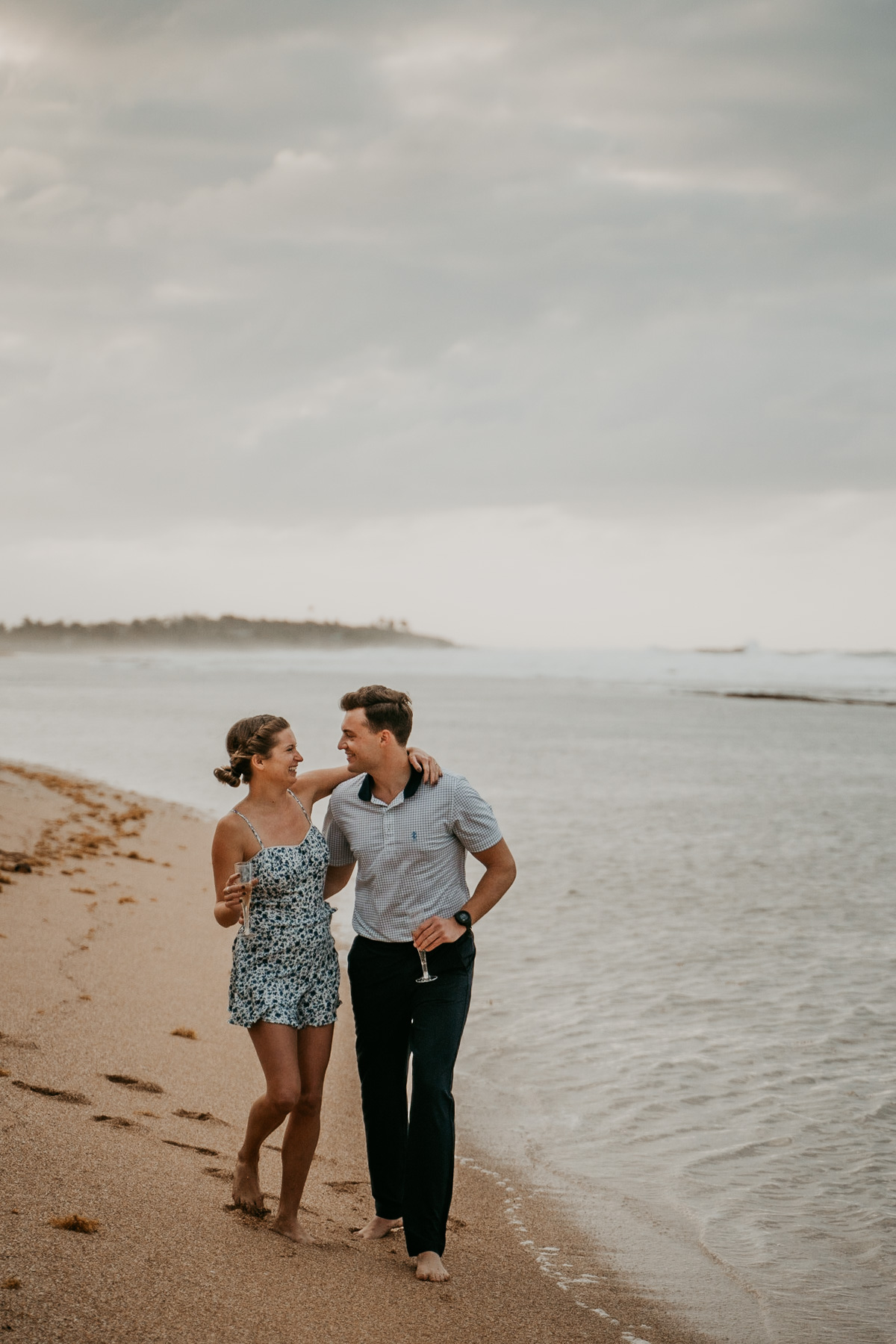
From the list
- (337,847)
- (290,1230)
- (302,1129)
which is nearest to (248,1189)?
(290,1230)

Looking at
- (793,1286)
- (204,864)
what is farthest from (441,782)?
(204,864)

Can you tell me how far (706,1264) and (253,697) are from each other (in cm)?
4215

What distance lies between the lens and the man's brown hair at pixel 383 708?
12.5 feet

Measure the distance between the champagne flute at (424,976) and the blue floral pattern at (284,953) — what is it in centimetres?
30

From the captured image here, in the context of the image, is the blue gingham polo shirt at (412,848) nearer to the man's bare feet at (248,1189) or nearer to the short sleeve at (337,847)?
the short sleeve at (337,847)

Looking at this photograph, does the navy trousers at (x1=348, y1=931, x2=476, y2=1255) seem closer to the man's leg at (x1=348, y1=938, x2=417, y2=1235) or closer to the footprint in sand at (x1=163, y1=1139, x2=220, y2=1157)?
the man's leg at (x1=348, y1=938, x2=417, y2=1235)

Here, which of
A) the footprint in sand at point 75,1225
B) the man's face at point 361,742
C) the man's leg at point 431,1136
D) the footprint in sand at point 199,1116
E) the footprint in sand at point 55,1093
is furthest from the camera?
the footprint in sand at point 199,1116

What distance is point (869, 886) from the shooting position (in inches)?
427

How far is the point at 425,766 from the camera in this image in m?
3.85

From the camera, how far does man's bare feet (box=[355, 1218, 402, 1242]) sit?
12.9 ft

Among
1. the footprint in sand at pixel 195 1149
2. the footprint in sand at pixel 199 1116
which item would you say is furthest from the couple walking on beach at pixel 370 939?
the footprint in sand at pixel 199 1116

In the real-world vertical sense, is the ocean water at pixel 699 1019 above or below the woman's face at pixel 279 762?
below

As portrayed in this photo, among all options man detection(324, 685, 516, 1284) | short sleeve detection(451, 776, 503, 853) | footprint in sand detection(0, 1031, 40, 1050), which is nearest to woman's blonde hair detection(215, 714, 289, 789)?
man detection(324, 685, 516, 1284)

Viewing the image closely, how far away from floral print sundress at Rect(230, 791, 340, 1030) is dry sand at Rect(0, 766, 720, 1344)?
0.73 meters
